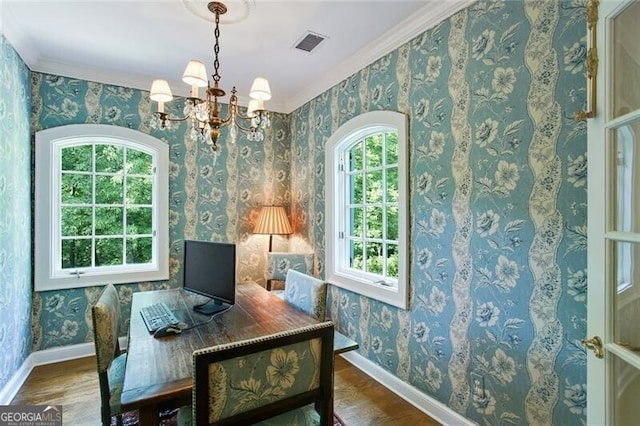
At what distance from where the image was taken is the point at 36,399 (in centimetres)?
231

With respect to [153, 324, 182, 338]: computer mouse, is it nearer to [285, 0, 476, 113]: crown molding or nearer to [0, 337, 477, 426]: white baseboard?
[0, 337, 477, 426]: white baseboard

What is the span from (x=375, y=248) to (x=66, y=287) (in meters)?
2.78

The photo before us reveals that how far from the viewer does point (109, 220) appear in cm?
320

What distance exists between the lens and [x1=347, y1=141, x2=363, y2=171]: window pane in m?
2.99

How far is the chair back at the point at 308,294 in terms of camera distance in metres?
2.01

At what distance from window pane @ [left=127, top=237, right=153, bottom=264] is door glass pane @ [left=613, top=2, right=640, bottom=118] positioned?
3640 mm

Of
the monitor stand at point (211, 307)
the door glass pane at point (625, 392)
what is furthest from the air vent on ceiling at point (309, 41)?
the door glass pane at point (625, 392)

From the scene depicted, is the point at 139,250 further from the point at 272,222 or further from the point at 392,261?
the point at 392,261

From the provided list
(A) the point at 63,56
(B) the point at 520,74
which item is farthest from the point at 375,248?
(A) the point at 63,56

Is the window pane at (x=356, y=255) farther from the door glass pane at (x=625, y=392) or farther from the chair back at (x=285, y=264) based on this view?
the door glass pane at (x=625, y=392)

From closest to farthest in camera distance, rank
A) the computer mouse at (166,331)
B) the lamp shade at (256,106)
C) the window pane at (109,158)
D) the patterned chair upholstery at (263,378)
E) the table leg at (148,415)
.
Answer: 1. the patterned chair upholstery at (263,378)
2. the table leg at (148,415)
3. the computer mouse at (166,331)
4. the lamp shade at (256,106)
5. the window pane at (109,158)

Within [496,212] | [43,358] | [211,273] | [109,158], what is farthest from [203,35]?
[43,358]

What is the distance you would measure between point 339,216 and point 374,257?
0.57 m

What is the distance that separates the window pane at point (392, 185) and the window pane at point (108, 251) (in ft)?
8.70
